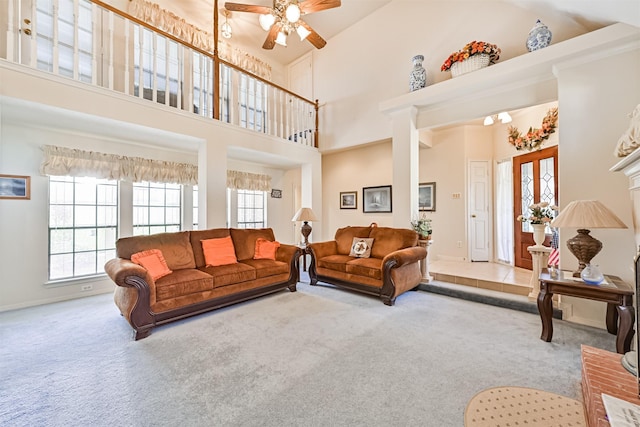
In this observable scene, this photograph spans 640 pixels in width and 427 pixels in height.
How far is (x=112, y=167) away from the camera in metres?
3.99

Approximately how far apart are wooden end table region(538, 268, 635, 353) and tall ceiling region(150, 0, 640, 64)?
7.46 ft

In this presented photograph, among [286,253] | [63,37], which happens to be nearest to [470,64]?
[286,253]

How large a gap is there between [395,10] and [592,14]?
3.20 m

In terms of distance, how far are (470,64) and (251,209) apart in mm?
4877

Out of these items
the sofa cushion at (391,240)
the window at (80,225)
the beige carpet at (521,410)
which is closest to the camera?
the beige carpet at (521,410)

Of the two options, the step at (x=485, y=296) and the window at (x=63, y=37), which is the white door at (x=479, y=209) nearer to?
the step at (x=485, y=296)

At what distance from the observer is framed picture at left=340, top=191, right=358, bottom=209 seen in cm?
615

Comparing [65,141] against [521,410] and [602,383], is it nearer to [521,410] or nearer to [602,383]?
[521,410]

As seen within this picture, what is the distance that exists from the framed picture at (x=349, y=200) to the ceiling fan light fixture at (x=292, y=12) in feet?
12.0

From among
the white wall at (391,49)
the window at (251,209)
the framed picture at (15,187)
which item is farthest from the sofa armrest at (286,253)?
the framed picture at (15,187)

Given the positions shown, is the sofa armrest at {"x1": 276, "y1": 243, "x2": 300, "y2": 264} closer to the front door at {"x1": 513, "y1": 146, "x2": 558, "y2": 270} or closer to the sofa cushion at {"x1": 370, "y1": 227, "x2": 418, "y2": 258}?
the sofa cushion at {"x1": 370, "y1": 227, "x2": 418, "y2": 258}

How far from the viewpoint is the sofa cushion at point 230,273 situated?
3.17m

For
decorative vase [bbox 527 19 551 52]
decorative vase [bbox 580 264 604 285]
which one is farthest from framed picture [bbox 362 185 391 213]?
decorative vase [bbox 580 264 604 285]

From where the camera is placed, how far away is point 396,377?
189 cm
